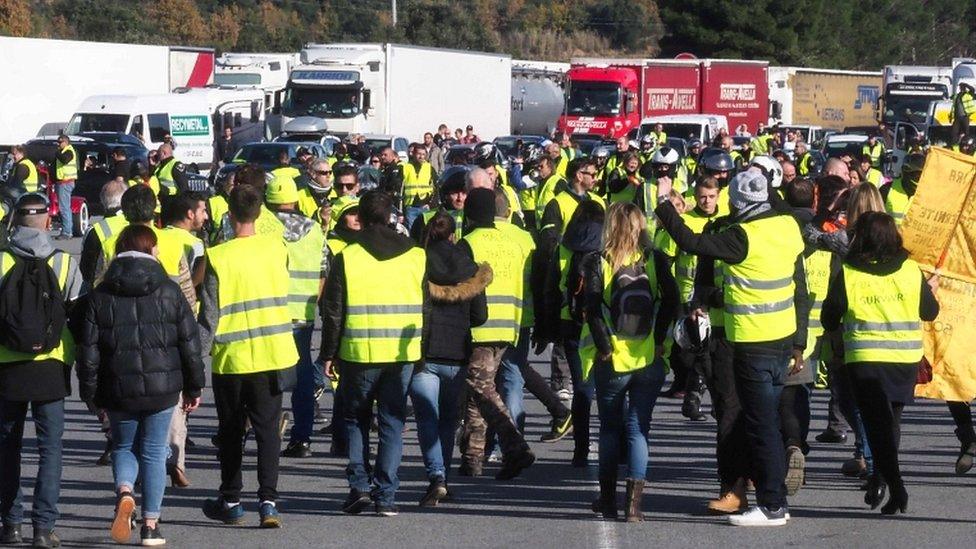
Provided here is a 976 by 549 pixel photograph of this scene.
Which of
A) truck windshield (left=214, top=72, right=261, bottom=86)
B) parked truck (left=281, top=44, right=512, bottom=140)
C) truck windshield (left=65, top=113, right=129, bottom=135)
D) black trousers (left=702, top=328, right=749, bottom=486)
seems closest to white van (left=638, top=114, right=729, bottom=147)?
parked truck (left=281, top=44, right=512, bottom=140)

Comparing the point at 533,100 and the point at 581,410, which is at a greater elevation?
the point at 581,410

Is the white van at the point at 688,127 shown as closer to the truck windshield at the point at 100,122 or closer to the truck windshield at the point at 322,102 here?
the truck windshield at the point at 322,102

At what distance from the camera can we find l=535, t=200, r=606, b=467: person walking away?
35.3 feet

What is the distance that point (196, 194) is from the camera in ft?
36.3

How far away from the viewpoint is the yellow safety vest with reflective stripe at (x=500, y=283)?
1059 cm

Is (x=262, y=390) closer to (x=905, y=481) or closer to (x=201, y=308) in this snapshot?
(x=201, y=308)

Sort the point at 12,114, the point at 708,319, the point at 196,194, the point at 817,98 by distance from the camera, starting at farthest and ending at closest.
Answer: 1. the point at 817,98
2. the point at 12,114
3. the point at 196,194
4. the point at 708,319

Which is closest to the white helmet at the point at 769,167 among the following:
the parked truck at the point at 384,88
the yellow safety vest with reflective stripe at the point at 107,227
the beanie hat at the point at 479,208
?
the beanie hat at the point at 479,208

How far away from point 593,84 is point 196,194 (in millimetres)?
41216

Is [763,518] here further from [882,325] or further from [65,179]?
[65,179]

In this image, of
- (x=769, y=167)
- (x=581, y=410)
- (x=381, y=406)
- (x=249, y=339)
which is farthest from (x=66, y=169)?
Result: (x=249, y=339)

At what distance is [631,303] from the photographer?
31.1 ft

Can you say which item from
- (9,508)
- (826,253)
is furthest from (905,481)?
(9,508)

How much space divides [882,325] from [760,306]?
Answer: 2.30 ft
